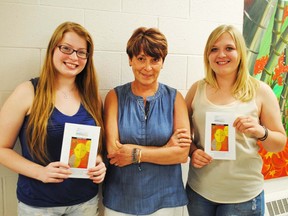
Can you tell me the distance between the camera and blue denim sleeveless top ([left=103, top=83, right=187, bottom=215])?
52.4 inches

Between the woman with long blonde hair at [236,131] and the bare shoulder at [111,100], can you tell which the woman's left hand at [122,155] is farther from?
the woman with long blonde hair at [236,131]

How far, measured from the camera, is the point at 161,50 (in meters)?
1.33

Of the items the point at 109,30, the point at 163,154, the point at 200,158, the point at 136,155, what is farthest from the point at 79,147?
the point at 109,30

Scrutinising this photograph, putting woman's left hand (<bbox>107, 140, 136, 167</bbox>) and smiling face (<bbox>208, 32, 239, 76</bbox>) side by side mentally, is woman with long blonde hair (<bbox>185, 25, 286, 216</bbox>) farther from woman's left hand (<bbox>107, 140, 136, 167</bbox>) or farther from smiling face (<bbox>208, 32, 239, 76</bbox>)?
woman's left hand (<bbox>107, 140, 136, 167</bbox>)

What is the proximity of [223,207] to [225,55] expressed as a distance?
0.77m

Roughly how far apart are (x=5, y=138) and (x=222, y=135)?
1026 mm

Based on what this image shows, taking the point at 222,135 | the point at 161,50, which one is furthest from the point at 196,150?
the point at 161,50

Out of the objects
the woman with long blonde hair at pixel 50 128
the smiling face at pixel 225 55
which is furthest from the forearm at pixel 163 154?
the smiling face at pixel 225 55

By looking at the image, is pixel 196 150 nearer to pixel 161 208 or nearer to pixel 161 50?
pixel 161 208

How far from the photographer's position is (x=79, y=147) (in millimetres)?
1210

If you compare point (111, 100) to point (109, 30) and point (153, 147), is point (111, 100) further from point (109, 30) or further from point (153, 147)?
point (109, 30)

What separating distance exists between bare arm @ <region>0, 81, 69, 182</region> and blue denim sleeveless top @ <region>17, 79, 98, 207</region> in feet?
0.14

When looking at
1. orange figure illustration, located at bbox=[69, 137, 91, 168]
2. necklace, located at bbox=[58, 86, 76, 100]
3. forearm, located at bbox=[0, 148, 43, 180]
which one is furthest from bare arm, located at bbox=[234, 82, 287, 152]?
forearm, located at bbox=[0, 148, 43, 180]

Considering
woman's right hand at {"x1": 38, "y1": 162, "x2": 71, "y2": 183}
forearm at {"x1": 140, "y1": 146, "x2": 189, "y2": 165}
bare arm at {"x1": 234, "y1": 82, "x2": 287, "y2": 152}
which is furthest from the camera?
bare arm at {"x1": 234, "y1": 82, "x2": 287, "y2": 152}
